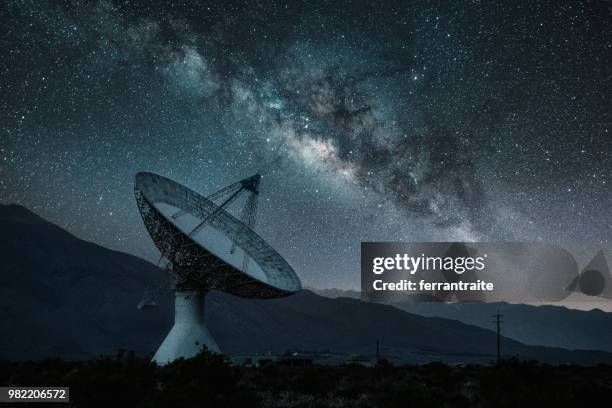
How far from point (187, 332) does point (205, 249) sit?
6503mm

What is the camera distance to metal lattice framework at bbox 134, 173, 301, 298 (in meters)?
31.6

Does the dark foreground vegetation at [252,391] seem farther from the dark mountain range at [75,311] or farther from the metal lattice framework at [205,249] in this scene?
the dark mountain range at [75,311]

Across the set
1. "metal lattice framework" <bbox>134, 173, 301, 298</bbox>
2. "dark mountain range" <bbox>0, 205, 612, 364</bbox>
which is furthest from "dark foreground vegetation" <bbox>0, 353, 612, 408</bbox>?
"dark mountain range" <bbox>0, 205, 612, 364</bbox>

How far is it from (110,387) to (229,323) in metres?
183

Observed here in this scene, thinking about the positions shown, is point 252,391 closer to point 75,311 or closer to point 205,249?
point 205,249

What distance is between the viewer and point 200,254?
32.1 metres

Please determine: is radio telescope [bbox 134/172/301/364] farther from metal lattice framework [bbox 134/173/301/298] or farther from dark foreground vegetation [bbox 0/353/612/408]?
dark foreground vegetation [bbox 0/353/612/408]

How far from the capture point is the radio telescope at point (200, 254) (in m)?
31.8

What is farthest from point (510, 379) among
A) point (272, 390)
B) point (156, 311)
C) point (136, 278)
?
point (136, 278)

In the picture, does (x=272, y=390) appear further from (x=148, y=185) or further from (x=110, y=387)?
(x=148, y=185)

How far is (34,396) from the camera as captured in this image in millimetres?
14688

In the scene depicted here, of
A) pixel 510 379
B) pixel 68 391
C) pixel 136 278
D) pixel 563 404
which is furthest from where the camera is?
pixel 136 278

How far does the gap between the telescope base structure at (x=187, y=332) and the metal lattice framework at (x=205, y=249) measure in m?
0.84

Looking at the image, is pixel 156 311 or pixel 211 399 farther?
pixel 156 311
